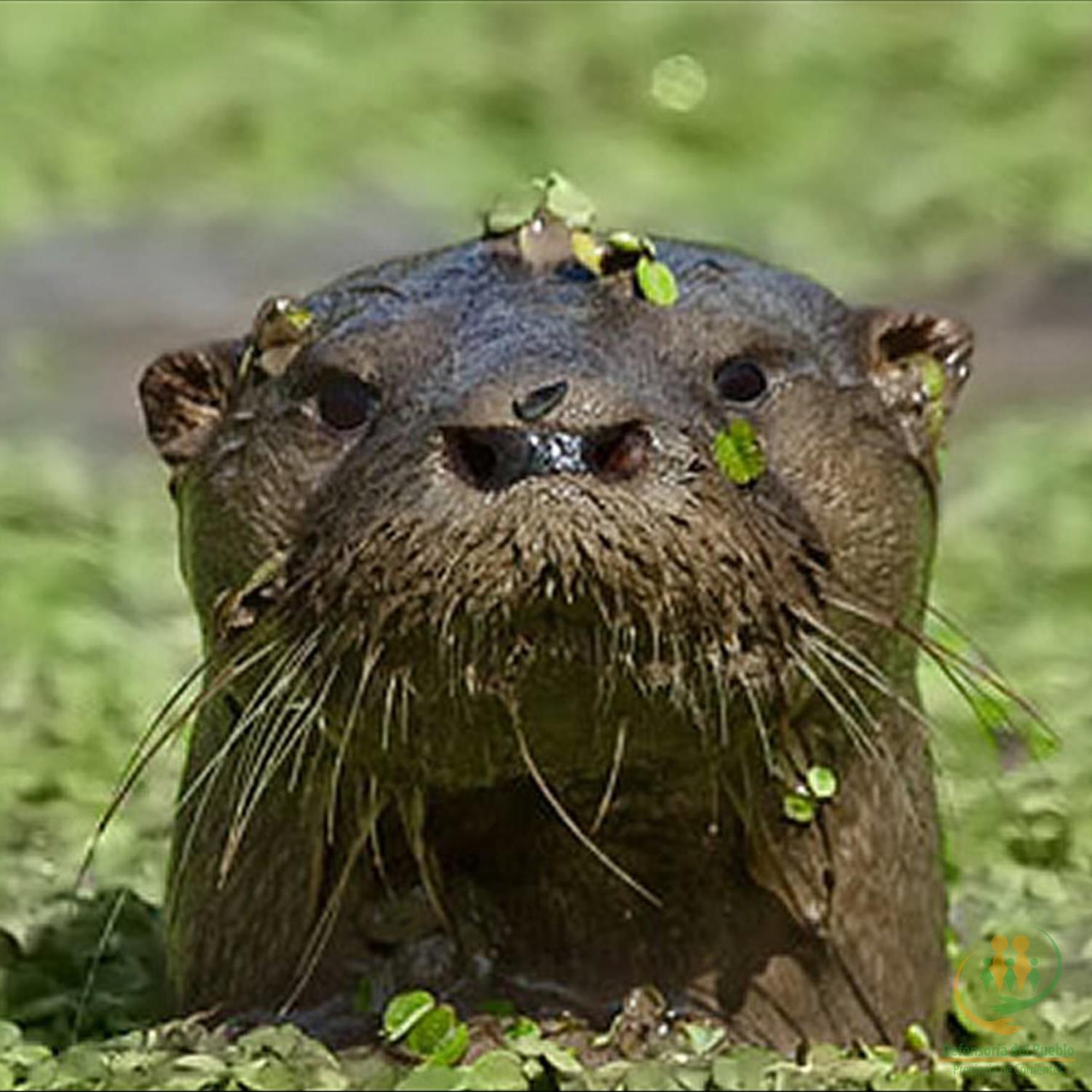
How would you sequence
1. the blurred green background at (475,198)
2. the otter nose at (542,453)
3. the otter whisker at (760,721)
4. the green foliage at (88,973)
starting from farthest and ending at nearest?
the blurred green background at (475,198) < the green foliage at (88,973) < the otter whisker at (760,721) < the otter nose at (542,453)

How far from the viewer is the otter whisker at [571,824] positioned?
4.18 meters

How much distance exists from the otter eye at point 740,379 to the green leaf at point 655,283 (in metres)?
0.10

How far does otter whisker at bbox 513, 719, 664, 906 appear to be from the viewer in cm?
418

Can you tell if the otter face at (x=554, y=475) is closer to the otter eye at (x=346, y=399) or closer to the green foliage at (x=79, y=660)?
the otter eye at (x=346, y=399)

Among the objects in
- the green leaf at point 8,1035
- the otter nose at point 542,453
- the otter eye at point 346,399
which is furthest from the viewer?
the green leaf at point 8,1035

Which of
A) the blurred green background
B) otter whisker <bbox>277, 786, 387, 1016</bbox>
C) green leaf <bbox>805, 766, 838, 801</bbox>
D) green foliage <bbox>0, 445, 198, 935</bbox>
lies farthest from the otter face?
the blurred green background

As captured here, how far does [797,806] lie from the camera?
15.1ft

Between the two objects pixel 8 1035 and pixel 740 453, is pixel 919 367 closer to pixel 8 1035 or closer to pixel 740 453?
pixel 740 453

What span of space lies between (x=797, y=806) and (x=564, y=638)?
64 cm

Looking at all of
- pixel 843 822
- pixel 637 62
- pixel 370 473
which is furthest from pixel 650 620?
pixel 637 62

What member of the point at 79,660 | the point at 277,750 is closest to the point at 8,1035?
the point at 277,750

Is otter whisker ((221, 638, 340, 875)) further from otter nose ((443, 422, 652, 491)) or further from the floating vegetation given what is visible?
the floating vegetation

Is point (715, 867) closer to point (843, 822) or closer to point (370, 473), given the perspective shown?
point (843, 822)

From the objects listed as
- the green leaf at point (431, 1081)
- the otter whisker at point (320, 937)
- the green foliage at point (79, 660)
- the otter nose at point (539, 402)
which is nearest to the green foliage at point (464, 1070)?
the green leaf at point (431, 1081)
